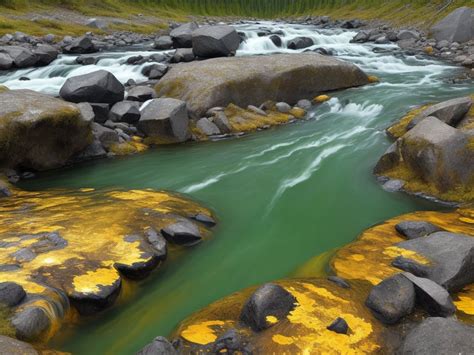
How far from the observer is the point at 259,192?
12969mm

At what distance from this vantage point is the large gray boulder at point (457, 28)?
131 feet

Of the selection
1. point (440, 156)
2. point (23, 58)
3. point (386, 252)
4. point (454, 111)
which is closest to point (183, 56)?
point (23, 58)

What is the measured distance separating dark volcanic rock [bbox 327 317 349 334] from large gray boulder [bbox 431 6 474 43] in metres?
41.1

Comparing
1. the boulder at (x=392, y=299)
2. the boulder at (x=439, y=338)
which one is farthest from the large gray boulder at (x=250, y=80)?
the boulder at (x=439, y=338)

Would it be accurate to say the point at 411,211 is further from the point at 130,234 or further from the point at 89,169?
the point at 89,169

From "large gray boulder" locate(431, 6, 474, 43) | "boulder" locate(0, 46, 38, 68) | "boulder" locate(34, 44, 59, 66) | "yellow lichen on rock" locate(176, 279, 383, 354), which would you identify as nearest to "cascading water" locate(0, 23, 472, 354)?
"yellow lichen on rock" locate(176, 279, 383, 354)

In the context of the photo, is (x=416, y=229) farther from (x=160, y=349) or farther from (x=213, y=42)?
(x=213, y=42)

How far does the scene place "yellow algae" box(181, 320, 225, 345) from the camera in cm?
605

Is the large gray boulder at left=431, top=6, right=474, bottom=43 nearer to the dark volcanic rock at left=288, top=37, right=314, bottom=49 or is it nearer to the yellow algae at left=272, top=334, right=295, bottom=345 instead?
the dark volcanic rock at left=288, top=37, right=314, bottom=49

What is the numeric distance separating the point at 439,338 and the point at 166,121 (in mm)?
13514

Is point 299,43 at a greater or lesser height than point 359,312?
greater

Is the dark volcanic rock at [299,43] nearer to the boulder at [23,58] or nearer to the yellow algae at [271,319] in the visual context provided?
the boulder at [23,58]

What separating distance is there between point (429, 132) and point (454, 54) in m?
27.6

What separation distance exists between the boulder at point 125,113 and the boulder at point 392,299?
13.9m
